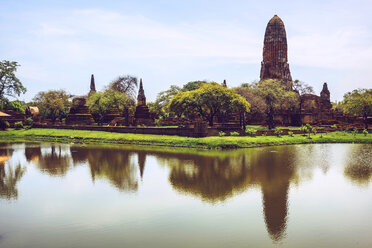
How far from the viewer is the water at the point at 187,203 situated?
8.59 metres

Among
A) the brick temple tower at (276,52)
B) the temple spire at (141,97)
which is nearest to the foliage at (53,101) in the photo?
the temple spire at (141,97)

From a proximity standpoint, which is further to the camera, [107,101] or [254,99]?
[107,101]

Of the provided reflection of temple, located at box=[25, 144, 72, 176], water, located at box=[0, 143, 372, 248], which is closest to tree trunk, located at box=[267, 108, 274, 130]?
water, located at box=[0, 143, 372, 248]

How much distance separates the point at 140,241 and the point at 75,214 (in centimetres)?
326

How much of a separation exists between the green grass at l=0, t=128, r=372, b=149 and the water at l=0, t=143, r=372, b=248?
26.1ft

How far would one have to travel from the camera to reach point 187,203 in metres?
11.6

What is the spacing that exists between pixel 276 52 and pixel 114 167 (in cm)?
5445

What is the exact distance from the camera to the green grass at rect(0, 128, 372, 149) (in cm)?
2891

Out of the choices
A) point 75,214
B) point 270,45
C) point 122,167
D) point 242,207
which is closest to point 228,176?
point 242,207

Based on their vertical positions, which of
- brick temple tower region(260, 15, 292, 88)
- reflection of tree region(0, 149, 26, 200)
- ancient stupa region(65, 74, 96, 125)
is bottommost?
reflection of tree region(0, 149, 26, 200)

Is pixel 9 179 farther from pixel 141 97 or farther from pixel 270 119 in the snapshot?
pixel 141 97

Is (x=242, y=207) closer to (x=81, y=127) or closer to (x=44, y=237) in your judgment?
(x=44, y=237)

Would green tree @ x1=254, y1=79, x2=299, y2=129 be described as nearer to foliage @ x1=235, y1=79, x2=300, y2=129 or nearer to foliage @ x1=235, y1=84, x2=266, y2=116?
foliage @ x1=235, y1=79, x2=300, y2=129

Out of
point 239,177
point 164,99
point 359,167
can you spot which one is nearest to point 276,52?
point 164,99
